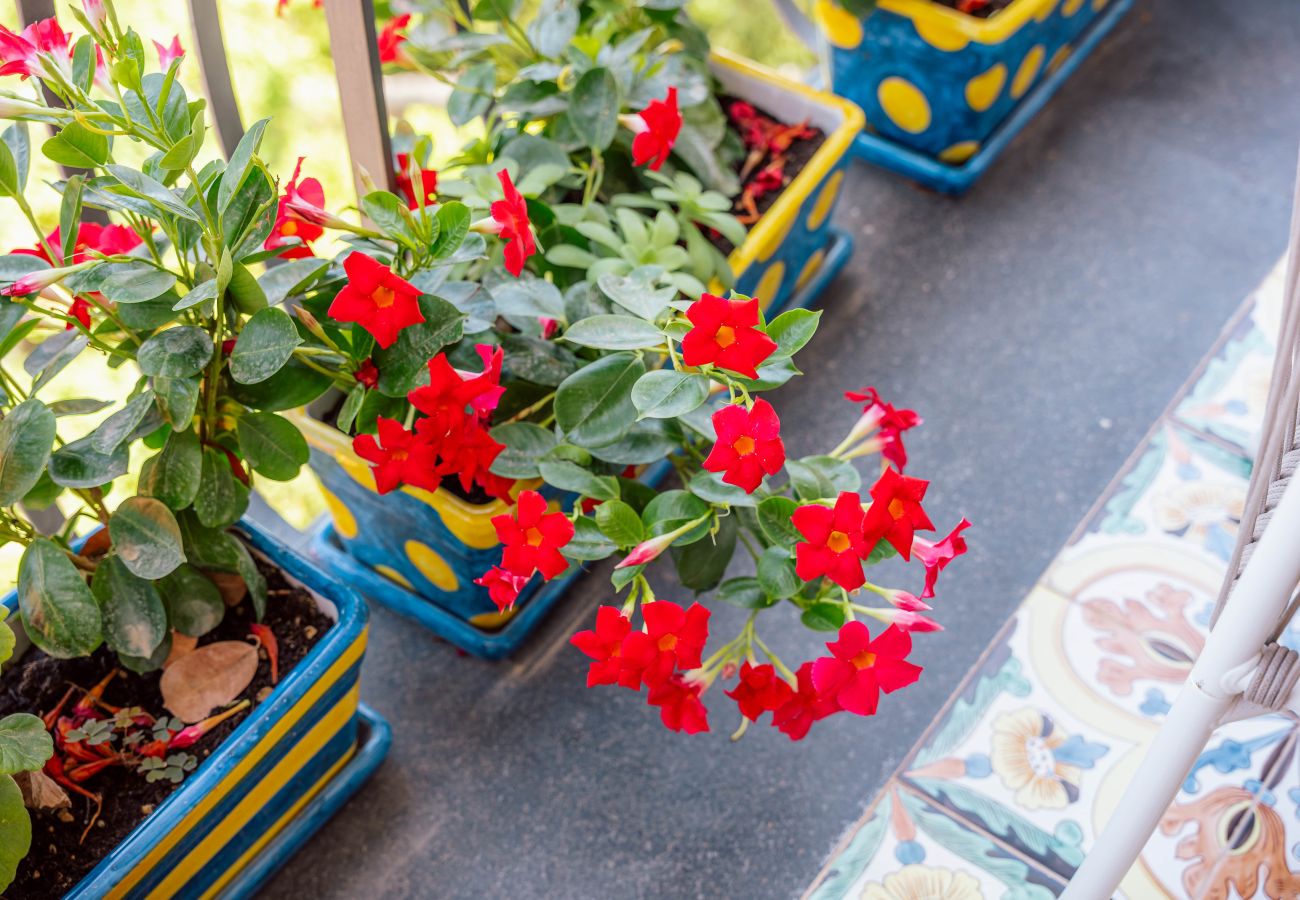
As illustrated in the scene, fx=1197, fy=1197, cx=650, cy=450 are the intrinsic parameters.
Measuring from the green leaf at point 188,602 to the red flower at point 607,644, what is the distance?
0.36 m

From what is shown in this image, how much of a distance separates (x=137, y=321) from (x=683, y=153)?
70 cm

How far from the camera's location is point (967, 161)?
1.81 m

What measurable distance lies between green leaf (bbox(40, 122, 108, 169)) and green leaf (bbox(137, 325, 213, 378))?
0.13 metres

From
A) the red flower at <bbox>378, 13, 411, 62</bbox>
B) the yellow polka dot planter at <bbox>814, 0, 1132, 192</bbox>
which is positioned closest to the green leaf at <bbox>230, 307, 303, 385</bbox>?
the red flower at <bbox>378, 13, 411, 62</bbox>

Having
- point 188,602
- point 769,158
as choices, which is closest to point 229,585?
point 188,602

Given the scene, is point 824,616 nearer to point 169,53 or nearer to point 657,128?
point 657,128

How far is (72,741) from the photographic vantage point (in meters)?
1.02

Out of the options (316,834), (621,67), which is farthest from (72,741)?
(621,67)

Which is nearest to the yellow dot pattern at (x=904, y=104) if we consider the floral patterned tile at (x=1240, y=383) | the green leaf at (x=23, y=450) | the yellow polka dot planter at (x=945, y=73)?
the yellow polka dot planter at (x=945, y=73)

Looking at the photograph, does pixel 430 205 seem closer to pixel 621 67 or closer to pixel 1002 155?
pixel 621 67

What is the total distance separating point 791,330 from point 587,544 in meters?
0.25

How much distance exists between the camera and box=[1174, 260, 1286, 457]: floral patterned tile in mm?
1532

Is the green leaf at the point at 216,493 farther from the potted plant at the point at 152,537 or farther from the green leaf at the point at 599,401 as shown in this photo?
the green leaf at the point at 599,401

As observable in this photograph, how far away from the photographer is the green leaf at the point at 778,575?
0.99 metres
